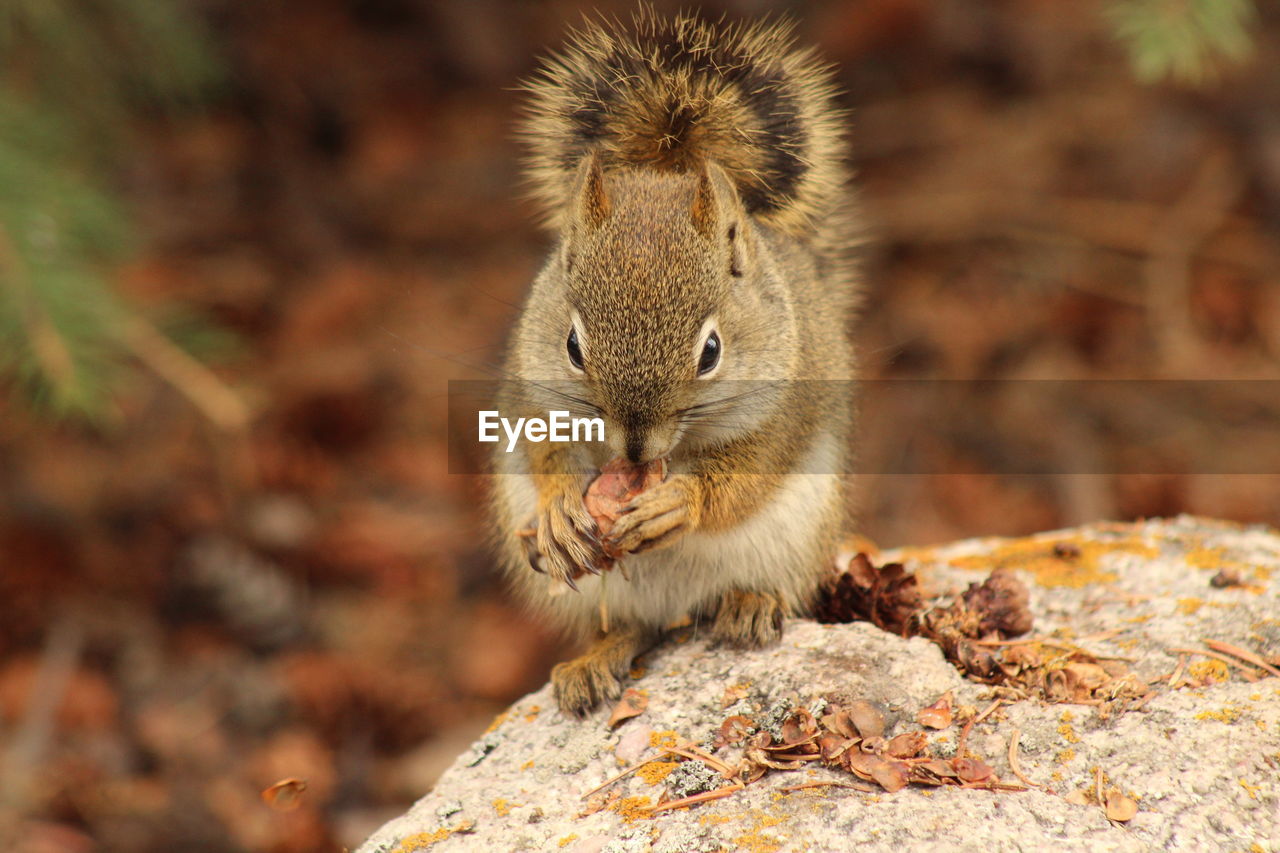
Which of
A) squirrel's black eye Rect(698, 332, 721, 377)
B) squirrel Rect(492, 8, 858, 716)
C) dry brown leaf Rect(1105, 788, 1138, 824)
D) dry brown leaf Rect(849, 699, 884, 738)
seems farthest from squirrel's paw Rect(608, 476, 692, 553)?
dry brown leaf Rect(1105, 788, 1138, 824)

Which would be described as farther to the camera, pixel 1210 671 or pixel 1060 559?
pixel 1060 559

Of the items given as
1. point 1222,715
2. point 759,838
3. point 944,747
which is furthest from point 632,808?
point 1222,715

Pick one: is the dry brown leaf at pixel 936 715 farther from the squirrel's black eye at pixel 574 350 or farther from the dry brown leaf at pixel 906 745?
the squirrel's black eye at pixel 574 350

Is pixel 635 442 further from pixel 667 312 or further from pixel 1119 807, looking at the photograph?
pixel 1119 807

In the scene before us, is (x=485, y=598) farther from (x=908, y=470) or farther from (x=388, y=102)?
(x=388, y=102)
